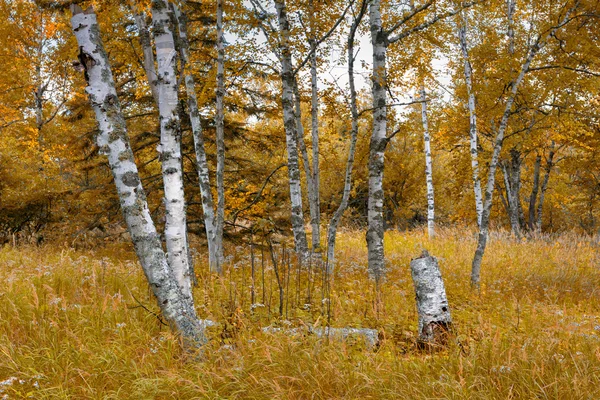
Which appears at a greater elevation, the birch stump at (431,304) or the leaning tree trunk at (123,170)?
the leaning tree trunk at (123,170)

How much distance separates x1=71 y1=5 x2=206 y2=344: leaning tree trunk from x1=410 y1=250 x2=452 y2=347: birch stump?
2.32m

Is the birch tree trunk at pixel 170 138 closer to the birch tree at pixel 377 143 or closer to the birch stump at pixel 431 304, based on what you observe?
the birch stump at pixel 431 304

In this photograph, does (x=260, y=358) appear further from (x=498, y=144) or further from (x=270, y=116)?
(x=270, y=116)

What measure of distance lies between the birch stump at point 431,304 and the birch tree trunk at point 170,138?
252cm

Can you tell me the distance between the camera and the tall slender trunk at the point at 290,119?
784 cm

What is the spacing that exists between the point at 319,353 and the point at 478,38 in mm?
15187


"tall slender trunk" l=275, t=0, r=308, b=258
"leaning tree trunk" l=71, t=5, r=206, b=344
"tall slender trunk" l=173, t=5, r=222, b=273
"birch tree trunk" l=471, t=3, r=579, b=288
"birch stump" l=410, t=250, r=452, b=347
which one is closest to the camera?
"leaning tree trunk" l=71, t=5, r=206, b=344

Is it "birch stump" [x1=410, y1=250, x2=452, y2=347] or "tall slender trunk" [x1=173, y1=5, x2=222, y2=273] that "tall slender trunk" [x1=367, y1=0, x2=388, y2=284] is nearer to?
"birch stump" [x1=410, y1=250, x2=452, y2=347]

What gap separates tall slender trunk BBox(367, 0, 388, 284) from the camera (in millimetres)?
7277

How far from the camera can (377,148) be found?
7336mm

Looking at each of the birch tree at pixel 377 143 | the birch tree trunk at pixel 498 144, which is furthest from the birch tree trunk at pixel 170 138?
the birch tree trunk at pixel 498 144

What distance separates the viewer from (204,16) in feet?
30.1

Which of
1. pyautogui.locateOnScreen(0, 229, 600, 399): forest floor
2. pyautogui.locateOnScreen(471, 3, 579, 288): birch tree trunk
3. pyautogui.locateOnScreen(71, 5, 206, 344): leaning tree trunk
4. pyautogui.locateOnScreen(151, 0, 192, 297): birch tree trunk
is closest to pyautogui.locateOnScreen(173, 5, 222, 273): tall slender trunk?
pyautogui.locateOnScreen(0, 229, 600, 399): forest floor

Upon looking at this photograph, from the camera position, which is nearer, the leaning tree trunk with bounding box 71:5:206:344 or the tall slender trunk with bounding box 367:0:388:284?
the leaning tree trunk with bounding box 71:5:206:344
